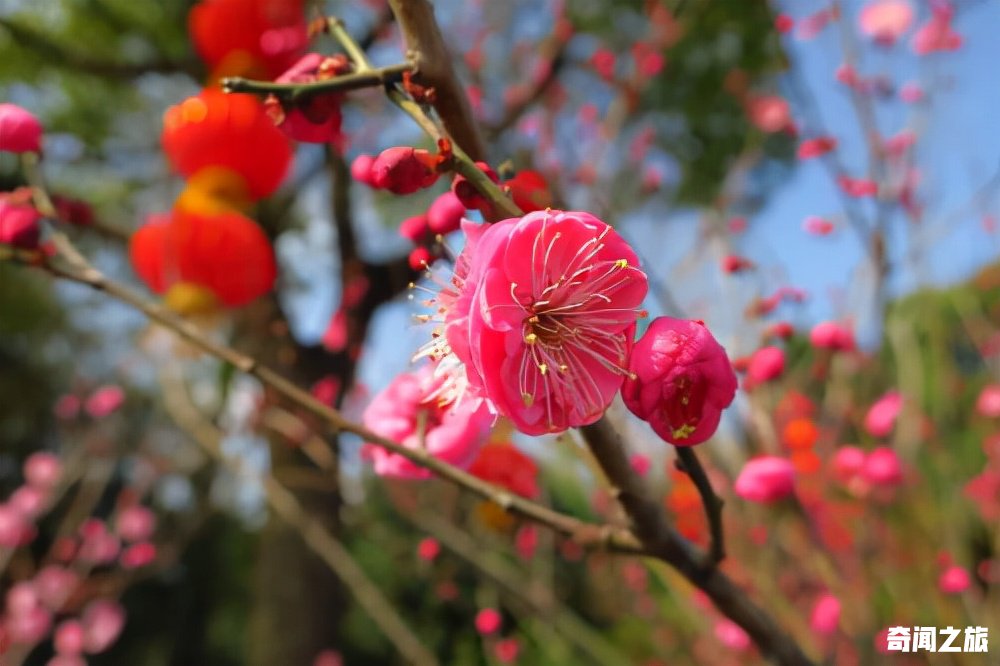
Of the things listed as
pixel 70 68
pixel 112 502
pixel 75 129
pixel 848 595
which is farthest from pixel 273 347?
pixel 112 502

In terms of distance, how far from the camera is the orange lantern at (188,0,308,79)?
94 cm

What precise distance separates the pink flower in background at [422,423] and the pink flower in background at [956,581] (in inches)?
42.2

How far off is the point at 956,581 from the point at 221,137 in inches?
53.4

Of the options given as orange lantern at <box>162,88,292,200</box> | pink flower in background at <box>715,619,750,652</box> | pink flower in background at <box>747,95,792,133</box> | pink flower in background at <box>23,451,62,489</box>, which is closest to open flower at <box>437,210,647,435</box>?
orange lantern at <box>162,88,292,200</box>

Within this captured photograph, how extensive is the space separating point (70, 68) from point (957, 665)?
2.26 m

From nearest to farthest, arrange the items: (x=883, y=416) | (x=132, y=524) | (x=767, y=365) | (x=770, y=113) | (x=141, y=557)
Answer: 1. (x=767, y=365)
2. (x=883, y=416)
3. (x=770, y=113)
4. (x=141, y=557)
5. (x=132, y=524)

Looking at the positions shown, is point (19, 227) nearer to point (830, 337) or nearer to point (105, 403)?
point (830, 337)

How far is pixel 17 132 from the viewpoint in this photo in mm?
502

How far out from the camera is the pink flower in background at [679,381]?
0.28 meters

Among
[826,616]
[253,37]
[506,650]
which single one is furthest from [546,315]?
[506,650]

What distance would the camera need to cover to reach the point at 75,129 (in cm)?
194

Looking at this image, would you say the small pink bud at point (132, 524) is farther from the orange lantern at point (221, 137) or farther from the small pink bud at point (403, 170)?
the small pink bud at point (403, 170)

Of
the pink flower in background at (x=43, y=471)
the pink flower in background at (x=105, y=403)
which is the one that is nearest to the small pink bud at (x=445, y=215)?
the pink flower in background at (x=105, y=403)

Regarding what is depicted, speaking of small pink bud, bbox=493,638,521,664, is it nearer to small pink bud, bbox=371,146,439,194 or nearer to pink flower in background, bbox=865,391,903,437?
pink flower in background, bbox=865,391,903,437
